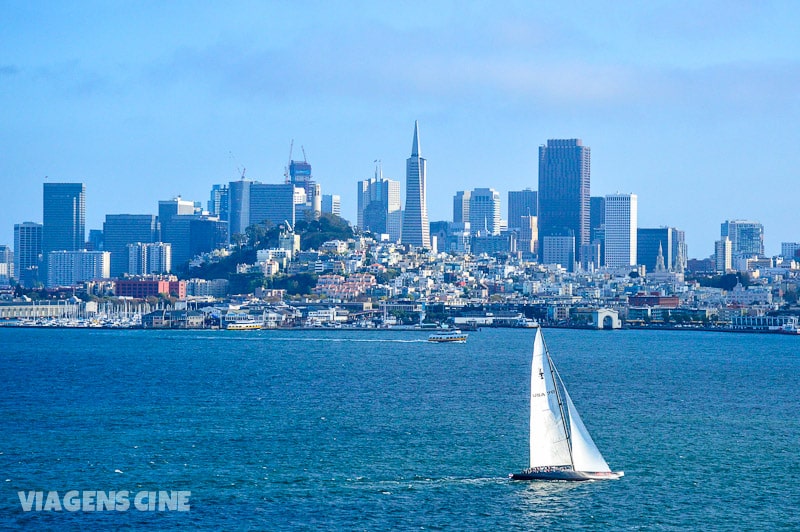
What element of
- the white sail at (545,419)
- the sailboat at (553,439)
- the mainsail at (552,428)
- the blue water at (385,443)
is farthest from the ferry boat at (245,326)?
the white sail at (545,419)

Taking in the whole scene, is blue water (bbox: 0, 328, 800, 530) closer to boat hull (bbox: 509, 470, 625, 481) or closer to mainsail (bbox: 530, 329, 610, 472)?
boat hull (bbox: 509, 470, 625, 481)

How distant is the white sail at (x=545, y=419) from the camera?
90.4 ft

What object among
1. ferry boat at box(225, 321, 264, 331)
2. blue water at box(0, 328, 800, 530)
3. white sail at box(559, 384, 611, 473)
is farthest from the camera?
ferry boat at box(225, 321, 264, 331)

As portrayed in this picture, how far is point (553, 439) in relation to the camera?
28.2 m

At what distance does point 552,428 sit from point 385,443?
7056 mm

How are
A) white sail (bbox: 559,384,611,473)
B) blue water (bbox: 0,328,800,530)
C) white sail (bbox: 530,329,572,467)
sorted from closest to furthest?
blue water (bbox: 0,328,800,530)
white sail (bbox: 530,329,572,467)
white sail (bbox: 559,384,611,473)

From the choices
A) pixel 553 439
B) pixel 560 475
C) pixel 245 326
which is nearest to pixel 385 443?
pixel 560 475

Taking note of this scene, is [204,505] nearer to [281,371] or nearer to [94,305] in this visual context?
[281,371]

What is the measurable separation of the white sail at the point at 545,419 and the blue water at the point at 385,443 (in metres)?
0.62

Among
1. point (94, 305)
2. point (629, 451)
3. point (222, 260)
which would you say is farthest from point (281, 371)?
point (222, 260)

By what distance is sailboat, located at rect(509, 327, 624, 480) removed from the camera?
90.7 ft

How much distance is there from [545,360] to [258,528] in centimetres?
653

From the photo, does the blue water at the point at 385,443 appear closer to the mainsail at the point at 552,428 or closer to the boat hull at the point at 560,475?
Answer: the boat hull at the point at 560,475

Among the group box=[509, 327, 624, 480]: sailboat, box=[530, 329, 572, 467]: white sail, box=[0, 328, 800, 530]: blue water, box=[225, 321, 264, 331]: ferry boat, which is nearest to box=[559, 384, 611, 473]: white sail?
box=[509, 327, 624, 480]: sailboat
